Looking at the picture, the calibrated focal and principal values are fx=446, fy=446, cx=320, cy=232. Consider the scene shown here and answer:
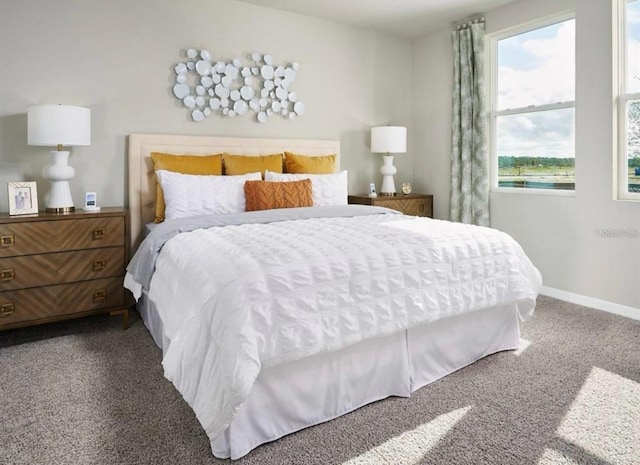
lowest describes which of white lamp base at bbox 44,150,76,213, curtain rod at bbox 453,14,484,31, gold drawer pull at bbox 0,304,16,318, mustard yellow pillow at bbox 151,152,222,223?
gold drawer pull at bbox 0,304,16,318

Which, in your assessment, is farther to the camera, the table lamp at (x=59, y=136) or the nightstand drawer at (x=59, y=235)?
the table lamp at (x=59, y=136)

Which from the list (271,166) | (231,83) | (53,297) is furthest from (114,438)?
(231,83)

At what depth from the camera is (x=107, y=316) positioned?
343 centimetres

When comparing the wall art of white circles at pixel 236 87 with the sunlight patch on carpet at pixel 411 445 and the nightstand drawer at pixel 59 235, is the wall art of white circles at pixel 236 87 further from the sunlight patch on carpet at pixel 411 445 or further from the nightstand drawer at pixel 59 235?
the sunlight patch on carpet at pixel 411 445

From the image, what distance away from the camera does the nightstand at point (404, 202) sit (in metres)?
4.31

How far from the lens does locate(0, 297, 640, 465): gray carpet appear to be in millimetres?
1721

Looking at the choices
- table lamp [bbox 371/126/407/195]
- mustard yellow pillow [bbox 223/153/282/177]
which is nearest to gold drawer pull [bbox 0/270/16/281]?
mustard yellow pillow [bbox 223/153/282/177]

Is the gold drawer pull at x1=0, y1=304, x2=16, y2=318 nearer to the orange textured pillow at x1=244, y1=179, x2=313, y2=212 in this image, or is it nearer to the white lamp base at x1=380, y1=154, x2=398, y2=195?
the orange textured pillow at x1=244, y1=179, x2=313, y2=212

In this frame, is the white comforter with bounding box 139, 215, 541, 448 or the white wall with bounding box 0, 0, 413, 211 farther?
the white wall with bounding box 0, 0, 413, 211

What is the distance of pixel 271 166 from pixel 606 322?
284 centimetres

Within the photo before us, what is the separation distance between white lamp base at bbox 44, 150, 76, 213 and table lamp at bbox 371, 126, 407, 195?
2.77 metres

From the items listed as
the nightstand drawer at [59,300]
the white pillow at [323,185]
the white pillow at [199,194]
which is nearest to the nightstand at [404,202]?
the white pillow at [323,185]

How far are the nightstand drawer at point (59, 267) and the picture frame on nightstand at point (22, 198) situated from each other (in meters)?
0.34

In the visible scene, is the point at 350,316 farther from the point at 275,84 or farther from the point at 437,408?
the point at 275,84
